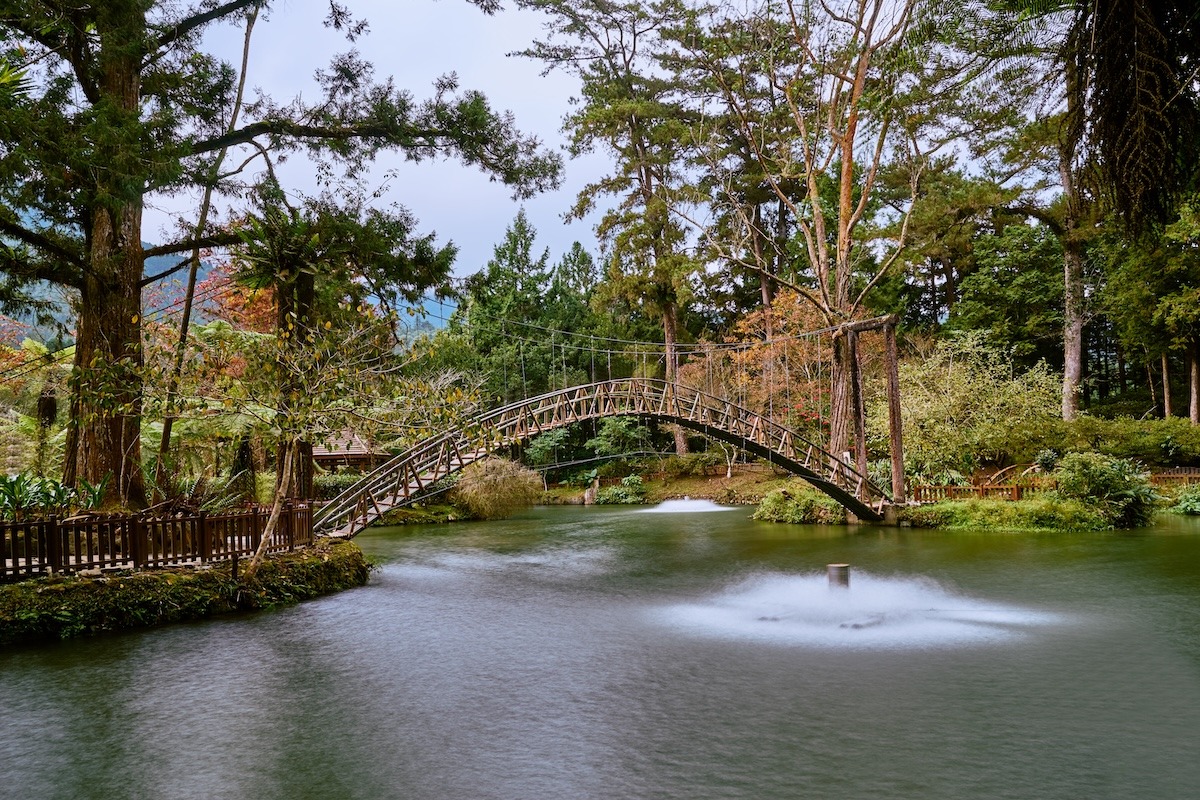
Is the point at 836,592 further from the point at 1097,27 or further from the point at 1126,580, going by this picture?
the point at 1097,27

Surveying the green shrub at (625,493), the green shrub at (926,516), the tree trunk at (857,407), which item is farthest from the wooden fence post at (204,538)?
the green shrub at (625,493)

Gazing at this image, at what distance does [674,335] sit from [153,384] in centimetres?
2582

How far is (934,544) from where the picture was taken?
15.8 m

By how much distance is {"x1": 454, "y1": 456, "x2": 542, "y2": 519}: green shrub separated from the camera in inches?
996

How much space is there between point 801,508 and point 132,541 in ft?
55.1

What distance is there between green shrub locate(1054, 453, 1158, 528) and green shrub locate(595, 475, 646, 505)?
57.7ft

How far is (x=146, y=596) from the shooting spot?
9.11 meters

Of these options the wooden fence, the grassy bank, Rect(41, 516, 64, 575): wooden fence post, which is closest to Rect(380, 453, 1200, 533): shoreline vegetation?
the grassy bank

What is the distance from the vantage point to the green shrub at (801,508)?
21.1 meters

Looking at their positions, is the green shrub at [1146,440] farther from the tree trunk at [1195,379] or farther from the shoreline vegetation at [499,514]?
the tree trunk at [1195,379]


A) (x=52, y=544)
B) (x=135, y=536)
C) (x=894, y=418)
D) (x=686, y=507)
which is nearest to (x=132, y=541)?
(x=135, y=536)

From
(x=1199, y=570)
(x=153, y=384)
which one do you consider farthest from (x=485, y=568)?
(x=1199, y=570)

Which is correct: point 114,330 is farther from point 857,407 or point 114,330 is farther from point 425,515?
point 857,407

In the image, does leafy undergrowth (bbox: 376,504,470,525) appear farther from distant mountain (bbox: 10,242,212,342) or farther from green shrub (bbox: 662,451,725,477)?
green shrub (bbox: 662,451,725,477)
